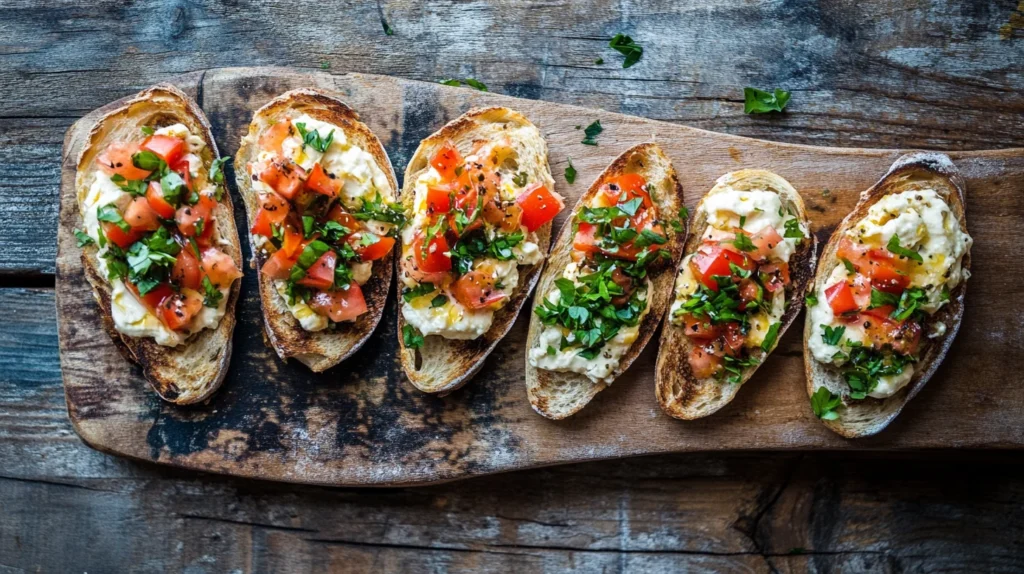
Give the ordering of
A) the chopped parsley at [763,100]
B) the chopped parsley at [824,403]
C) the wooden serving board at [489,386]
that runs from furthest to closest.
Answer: the chopped parsley at [763,100], the wooden serving board at [489,386], the chopped parsley at [824,403]

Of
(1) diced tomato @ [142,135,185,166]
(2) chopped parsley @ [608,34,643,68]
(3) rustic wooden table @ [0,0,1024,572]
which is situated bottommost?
(3) rustic wooden table @ [0,0,1024,572]

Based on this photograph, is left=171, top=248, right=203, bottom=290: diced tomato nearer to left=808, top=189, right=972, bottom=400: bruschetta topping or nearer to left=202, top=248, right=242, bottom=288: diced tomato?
left=202, top=248, right=242, bottom=288: diced tomato

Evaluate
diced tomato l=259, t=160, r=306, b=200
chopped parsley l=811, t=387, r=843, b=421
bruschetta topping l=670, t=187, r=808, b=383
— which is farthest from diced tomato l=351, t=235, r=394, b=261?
chopped parsley l=811, t=387, r=843, b=421

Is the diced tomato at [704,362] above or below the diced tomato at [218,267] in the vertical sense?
below

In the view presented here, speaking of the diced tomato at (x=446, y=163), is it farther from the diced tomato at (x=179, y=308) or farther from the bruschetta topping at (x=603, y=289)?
the diced tomato at (x=179, y=308)

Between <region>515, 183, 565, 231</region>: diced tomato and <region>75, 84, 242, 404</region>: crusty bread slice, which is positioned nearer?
<region>515, 183, 565, 231</region>: diced tomato

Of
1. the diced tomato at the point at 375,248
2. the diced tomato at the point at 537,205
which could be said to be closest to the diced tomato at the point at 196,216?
the diced tomato at the point at 375,248

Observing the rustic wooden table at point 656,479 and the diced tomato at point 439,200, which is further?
the rustic wooden table at point 656,479
